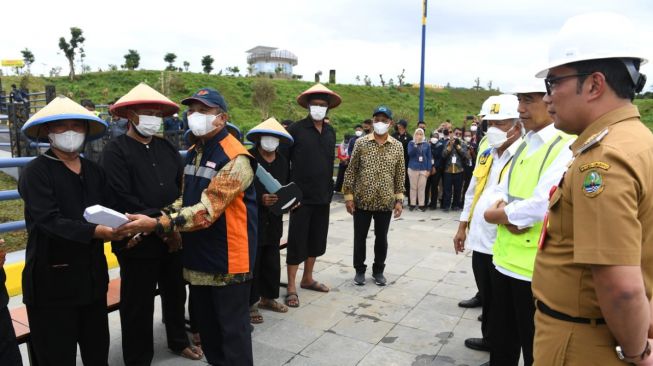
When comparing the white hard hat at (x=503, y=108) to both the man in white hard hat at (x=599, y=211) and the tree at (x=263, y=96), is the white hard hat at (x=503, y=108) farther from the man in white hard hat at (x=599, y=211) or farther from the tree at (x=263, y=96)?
the tree at (x=263, y=96)

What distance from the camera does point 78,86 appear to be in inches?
1203

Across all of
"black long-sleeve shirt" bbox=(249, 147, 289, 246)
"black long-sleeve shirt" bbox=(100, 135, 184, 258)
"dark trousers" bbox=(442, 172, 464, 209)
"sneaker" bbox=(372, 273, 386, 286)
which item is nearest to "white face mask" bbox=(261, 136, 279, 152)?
"black long-sleeve shirt" bbox=(249, 147, 289, 246)

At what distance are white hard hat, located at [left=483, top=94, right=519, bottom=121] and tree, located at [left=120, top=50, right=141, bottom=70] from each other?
38748mm

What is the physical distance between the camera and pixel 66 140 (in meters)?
2.66

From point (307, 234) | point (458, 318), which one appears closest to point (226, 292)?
point (307, 234)

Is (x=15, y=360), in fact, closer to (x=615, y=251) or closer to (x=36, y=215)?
(x=36, y=215)

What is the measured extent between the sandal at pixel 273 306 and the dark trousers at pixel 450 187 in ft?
20.7

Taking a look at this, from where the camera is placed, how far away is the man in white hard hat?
1.27 meters

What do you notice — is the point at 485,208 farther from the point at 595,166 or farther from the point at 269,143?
the point at 269,143

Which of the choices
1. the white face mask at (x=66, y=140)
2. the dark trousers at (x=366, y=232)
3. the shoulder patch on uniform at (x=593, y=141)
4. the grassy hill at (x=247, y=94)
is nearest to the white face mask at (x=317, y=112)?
the dark trousers at (x=366, y=232)

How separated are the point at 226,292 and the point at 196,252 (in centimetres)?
31

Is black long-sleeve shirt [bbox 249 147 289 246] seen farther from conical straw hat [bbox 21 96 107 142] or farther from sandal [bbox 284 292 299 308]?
conical straw hat [bbox 21 96 107 142]

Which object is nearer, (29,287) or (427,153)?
(29,287)

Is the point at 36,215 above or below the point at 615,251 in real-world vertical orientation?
below
